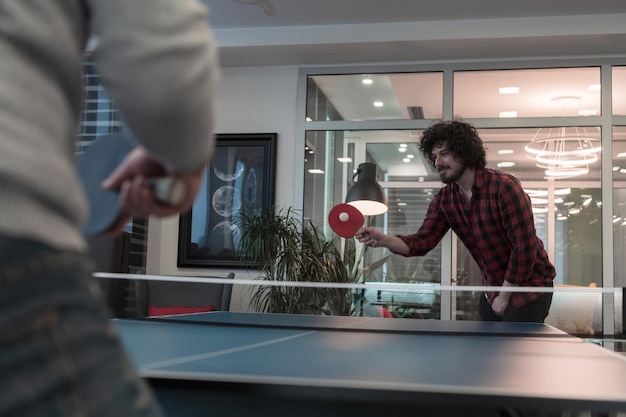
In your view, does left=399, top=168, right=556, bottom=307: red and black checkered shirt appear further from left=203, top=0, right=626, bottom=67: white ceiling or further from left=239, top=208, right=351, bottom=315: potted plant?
left=203, top=0, right=626, bottom=67: white ceiling

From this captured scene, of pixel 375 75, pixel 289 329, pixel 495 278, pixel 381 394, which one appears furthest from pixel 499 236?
pixel 375 75

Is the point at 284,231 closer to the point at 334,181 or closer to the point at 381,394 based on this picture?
the point at 334,181

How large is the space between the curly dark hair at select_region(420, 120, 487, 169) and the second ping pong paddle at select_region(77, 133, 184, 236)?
267 centimetres

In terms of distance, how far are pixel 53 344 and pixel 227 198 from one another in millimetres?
5559

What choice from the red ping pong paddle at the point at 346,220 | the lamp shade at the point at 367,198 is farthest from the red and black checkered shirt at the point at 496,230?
the red ping pong paddle at the point at 346,220

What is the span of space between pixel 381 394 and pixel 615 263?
511 cm

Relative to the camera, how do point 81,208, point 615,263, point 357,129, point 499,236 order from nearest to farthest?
1. point 81,208
2. point 499,236
3. point 615,263
4. point 357,129

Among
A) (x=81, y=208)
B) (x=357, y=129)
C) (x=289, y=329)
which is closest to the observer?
(x=81, y=208)

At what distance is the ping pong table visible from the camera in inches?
41.3

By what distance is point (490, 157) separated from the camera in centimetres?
587

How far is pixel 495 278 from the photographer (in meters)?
3.35

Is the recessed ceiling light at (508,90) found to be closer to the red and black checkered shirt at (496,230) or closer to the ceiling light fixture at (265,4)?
the ceiling light fixture at (265,4)

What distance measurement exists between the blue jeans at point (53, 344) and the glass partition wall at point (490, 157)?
17.3 feet

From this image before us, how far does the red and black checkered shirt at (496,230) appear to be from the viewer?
3.08 m
